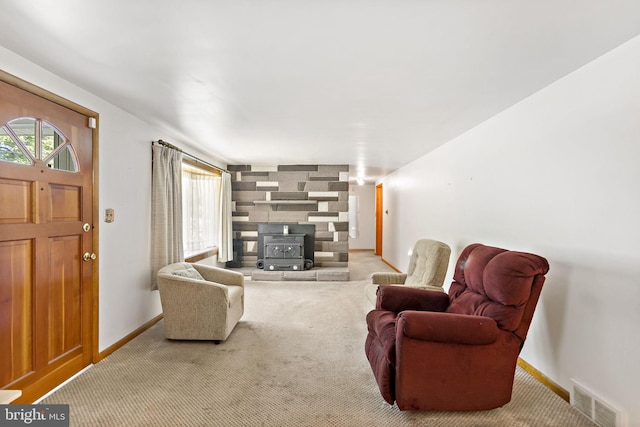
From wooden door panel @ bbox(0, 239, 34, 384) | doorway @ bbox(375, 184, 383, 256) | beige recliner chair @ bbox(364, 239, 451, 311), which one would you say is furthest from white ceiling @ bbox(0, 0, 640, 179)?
doorway @ bbox(375, 184, 383, 256)

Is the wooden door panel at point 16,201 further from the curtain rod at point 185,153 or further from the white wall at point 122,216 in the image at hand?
the curtain rod at point 185,153

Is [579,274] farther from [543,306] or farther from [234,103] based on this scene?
[234,103]

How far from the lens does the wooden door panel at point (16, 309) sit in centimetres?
187

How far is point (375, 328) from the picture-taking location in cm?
235

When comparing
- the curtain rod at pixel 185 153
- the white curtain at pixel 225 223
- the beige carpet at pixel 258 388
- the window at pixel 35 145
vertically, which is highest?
the curtain rod at pixel 185 153

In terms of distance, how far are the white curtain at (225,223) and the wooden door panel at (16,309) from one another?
12.1ft

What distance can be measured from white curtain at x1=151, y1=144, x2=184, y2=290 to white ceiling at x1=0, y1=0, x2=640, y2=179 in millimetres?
606

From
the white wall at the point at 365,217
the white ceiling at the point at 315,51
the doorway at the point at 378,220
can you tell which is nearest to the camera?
the white ceiling at the point at 315,51

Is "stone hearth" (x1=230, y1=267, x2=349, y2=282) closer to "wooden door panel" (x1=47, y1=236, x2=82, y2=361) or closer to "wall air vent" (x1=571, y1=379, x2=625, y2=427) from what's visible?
"wooden door panel" (x1=47, y1=236, x2=82, y2=361)

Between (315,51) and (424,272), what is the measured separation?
8.57ft

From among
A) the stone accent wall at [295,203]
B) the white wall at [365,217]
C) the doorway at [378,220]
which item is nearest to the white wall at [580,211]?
the stone accent wall at [295,203]

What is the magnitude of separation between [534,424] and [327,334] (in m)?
1.89

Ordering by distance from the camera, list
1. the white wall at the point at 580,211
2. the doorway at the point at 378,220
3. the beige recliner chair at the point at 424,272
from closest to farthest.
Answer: the white wall at the point at 580,211 < the beige recliner chair at the point at 424,272 < the doorway at the point at 378,220

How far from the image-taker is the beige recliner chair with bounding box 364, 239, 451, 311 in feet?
10.9
